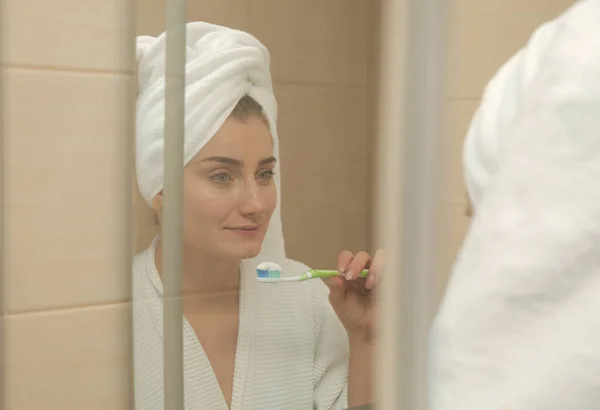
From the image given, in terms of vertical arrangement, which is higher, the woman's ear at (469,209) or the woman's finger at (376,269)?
the woman's ear at (469,209)

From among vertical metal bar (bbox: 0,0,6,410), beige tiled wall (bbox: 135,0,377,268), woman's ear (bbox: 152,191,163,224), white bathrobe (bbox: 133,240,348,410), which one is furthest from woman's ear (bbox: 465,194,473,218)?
vertical metal bar (bbox: 0,0,6,410)

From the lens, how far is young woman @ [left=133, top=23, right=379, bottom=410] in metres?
0.57

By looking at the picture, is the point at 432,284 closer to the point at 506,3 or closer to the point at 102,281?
the point at 506,3

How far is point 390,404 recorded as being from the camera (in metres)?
0.33

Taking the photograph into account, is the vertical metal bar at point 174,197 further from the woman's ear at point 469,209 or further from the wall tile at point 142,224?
the woman's ear at point 469,209

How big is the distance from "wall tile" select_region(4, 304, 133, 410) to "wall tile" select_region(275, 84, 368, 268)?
308mm

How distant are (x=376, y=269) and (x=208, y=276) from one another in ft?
1.02

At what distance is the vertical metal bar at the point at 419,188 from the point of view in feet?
1.02

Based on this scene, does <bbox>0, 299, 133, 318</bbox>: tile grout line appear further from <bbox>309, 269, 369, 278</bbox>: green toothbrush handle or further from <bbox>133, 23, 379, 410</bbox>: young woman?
<bbox>309, 269, 369, 278</bbox>: green toothbrush handle

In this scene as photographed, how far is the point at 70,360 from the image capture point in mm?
762

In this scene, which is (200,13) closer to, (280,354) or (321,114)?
(321,114)

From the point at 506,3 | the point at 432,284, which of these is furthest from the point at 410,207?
the point at 506,3

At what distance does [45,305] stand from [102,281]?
0.22ft

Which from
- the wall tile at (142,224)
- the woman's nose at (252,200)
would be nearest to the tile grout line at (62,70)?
the wall tile at (142,224)
